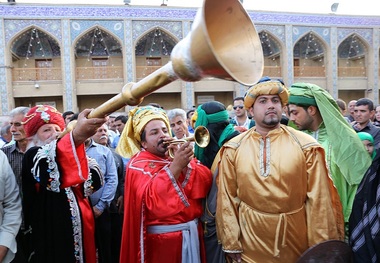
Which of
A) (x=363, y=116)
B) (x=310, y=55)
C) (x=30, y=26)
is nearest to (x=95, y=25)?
(x=30, y=26)

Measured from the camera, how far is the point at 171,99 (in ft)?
64.5

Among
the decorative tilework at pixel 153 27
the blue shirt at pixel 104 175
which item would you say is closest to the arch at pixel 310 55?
the decorative tilework at pixel 153 27

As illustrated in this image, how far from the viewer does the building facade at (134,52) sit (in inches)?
642

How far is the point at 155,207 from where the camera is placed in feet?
6.95

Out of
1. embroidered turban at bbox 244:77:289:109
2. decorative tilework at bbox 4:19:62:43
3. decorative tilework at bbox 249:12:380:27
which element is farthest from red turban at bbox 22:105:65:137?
decorative tilework at bbox 249:12:380:27

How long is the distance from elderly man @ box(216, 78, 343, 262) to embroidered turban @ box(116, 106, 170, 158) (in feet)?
2.12

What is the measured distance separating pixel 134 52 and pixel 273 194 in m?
16.6

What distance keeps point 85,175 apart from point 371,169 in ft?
5.31

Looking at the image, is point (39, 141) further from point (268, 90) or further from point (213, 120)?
point (268, 90)

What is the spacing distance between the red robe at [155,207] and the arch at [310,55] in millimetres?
18790

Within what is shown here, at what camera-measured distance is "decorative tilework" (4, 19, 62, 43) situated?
15828 millimetres

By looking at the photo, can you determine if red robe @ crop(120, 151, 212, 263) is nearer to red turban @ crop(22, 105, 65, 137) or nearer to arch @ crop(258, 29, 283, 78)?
red turban @ crop(22, 105, 65, 137)

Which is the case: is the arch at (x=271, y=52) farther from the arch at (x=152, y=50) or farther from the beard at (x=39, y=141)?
the beard at (x=39, y=141)

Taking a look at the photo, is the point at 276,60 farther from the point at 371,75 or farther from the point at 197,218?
the point at 197,218
